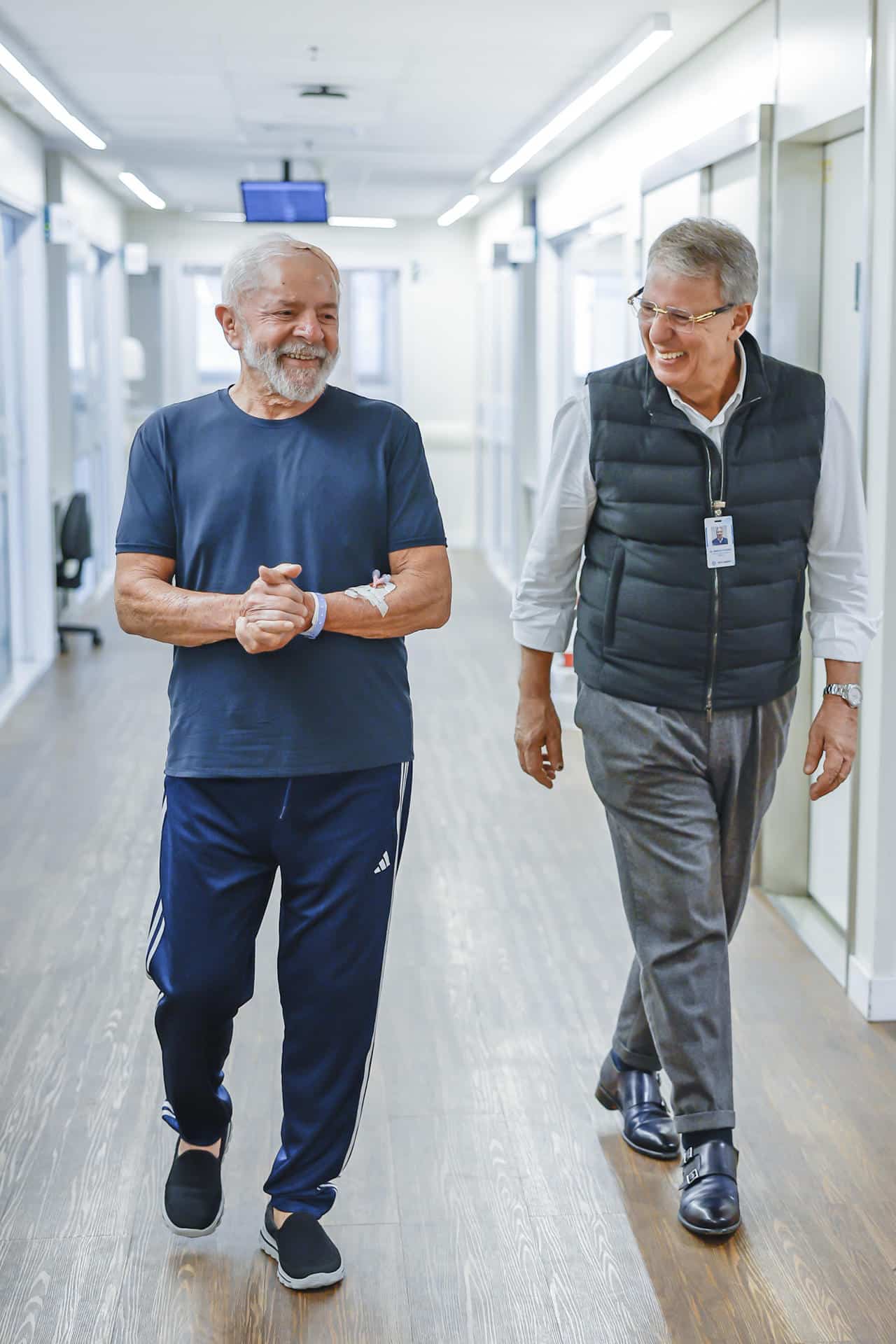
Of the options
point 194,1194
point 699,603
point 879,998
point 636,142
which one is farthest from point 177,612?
point 636,142

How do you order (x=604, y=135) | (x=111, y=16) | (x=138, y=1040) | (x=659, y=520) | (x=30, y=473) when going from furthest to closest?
→ 1. (x=30, y=473)
2. (x=604, y=135)
3. (x=111, y=16)
4. (x=138, y=1040)
5. (x=659, y=520)

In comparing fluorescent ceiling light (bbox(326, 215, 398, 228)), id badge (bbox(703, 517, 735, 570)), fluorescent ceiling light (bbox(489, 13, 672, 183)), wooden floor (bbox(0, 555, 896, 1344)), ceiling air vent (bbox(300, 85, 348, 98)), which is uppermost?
fluorescent ceiling light (bbox(326, 215, 398, 228))

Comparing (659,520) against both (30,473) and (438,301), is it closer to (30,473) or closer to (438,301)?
(30,473)

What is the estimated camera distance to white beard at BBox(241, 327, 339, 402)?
2266mm

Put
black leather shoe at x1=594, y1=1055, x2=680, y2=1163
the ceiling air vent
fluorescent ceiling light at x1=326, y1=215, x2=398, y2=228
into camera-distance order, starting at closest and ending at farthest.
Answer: black leather shoe at x1=594, y1=1055, x2=680, y2=1163, the ceiling air vent, fluorescent ceiling light at x1=326, y1=215, x2=398, y2=228

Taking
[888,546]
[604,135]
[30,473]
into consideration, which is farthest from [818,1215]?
[30,473]

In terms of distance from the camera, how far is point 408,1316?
2.41 metres

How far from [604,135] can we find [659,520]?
539 centimetres

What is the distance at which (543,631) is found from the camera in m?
2.78

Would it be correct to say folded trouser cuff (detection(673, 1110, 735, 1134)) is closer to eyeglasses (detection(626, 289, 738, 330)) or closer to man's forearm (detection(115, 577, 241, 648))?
man's forearm (detection(115, 577, 241, 648))

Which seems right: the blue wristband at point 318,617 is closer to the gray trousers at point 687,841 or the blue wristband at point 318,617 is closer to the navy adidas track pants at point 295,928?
the navy adidas track pants at point 295,928

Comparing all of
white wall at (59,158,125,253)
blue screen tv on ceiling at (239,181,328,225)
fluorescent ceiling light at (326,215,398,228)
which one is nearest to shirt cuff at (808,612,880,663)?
blue screen tv on ceiling at (239,181,328,225)

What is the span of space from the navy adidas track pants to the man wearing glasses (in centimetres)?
48

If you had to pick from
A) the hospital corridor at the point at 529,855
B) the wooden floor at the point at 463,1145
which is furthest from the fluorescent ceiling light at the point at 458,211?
the wooden floor at the point at 463,1145
